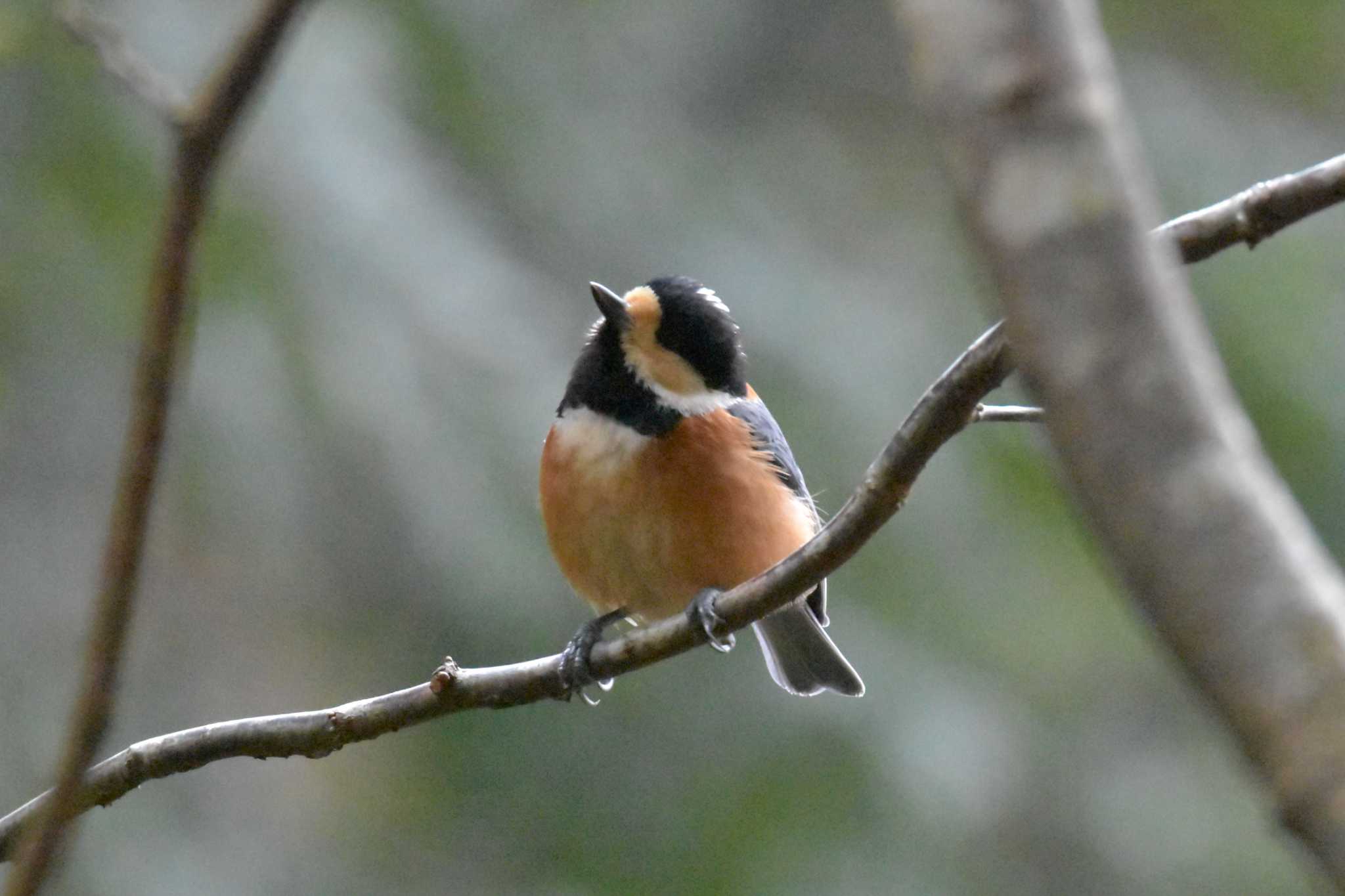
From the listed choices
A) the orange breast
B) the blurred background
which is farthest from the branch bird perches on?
the blurred background

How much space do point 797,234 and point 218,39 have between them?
3506 mm

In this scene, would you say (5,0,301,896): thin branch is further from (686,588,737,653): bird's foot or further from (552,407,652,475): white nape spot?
(552,407,652,475): white nape spot

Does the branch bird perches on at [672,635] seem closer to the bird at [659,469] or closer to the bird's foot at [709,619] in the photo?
the bird's foot at [709,619]

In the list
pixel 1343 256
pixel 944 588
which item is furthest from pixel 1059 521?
pixel 1343 256

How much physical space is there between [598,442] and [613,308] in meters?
0.36

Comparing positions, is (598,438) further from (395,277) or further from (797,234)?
(797,234)

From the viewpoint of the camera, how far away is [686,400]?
4.19 m

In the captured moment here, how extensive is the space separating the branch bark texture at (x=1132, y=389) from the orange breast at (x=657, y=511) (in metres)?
2.90

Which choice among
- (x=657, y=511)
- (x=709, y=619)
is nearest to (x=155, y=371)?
(x=709, y=619)

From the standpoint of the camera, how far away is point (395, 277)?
6.45 m

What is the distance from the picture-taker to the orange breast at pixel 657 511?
13.1 feet

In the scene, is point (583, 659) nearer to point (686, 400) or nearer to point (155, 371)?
point (686, 400)

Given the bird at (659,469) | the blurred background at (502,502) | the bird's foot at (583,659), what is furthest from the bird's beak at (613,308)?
the blurred background at (502,502)

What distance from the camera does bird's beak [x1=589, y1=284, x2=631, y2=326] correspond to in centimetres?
412
